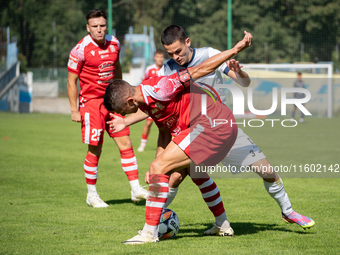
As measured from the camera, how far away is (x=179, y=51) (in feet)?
14.3

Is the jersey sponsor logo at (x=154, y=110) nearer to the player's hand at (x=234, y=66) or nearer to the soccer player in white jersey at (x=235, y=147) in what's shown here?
the soccer player in white jersey at (x=235, y=147)

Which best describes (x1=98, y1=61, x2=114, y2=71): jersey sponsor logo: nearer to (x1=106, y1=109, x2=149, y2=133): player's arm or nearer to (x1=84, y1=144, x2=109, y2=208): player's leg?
(x1=84, y1=144, x2=109, y2=208): player's leg

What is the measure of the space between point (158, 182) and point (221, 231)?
0.95m

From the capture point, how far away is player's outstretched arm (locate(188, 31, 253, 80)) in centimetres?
392

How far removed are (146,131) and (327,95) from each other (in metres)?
15.8

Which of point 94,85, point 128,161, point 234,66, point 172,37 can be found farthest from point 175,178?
point 94,85

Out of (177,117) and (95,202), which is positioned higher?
(177,117)

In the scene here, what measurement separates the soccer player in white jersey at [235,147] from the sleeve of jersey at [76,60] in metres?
1.73

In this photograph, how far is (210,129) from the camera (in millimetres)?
4148

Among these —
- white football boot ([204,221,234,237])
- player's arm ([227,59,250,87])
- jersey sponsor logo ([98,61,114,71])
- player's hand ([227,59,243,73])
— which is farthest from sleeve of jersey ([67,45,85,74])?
white football boot ([204,221,234,237])

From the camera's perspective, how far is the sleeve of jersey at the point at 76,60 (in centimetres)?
593

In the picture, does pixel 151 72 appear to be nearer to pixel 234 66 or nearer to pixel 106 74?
pixel 106 74

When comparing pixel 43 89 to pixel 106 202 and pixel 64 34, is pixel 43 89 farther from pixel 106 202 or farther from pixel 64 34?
pixel 106 202

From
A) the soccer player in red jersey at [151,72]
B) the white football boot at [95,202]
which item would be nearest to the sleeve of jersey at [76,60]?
the white football boot at [95,202]
